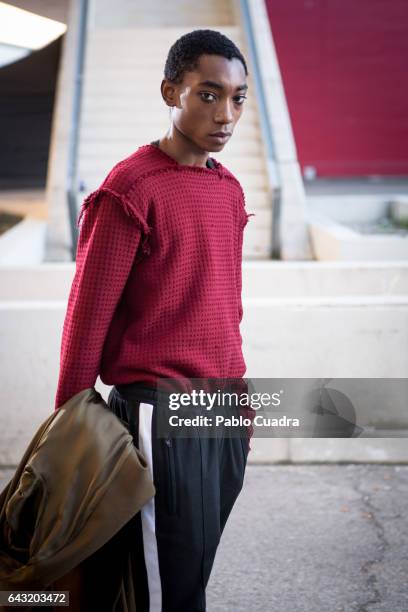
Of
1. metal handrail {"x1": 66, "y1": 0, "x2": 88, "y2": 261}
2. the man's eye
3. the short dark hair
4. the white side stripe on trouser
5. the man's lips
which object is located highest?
metal handrail {"x1": 66, "y1": 0, "x2": 88, "y2": 261}

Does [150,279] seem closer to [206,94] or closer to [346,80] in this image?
[206,94]

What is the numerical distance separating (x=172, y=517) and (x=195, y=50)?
1.03m

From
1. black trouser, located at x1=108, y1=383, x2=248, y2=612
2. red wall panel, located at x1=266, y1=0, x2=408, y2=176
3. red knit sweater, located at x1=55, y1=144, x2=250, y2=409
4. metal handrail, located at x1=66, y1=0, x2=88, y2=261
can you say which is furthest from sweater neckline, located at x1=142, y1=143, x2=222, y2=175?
red wall panel, located at x1=266, y1=0, x2=408, y2=176

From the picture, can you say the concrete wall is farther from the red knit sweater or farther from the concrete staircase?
the concrete staircase

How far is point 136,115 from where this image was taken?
932cm

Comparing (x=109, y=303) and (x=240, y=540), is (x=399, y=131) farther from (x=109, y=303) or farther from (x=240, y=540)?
(x=109, y=303)

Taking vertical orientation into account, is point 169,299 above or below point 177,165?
below

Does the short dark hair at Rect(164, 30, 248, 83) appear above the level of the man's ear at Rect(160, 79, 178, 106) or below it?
above

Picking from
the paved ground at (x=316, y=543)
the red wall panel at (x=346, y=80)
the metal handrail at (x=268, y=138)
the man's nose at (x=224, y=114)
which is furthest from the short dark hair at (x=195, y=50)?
→ the red wall panel at (x=346, y=80)

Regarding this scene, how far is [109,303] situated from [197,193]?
31 cm

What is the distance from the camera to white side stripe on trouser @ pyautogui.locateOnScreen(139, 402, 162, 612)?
171 cm

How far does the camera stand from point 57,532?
5.13ft

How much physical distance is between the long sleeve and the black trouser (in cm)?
13

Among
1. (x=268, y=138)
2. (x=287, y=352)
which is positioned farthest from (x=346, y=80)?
(x=287, y=352)
